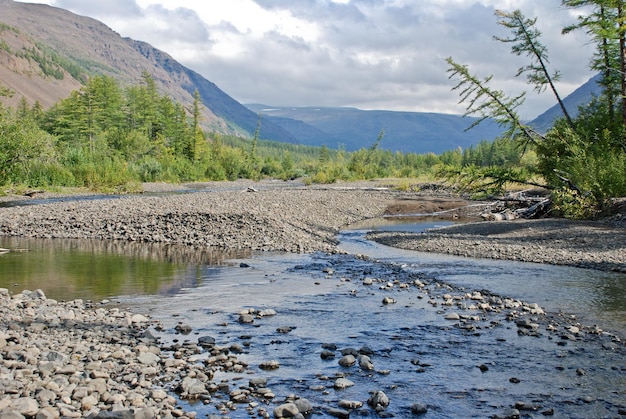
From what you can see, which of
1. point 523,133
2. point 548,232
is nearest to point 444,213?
point 523,133

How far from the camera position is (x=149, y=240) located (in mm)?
25250

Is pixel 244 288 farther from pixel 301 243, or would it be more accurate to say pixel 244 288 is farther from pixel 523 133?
pixel 523 133

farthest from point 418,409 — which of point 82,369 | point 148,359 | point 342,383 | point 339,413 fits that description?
point 82,369

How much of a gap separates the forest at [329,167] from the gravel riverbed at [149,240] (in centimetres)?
331

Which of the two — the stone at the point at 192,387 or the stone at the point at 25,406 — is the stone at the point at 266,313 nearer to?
the stone at the point at 192,387

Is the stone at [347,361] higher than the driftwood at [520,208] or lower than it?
lower

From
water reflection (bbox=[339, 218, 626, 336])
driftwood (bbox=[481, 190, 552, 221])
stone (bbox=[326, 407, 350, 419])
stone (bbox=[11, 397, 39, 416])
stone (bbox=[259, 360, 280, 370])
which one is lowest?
stone (bbox=[326, 407, 350, 419])

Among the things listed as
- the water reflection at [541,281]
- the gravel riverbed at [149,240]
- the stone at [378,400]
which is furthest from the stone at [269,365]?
the water reflection at [541,281]

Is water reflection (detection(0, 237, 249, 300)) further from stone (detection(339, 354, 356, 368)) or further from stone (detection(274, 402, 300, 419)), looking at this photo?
stone (detection(274, 402, 300, 419))

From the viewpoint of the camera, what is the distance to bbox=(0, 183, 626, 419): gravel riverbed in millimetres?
7266

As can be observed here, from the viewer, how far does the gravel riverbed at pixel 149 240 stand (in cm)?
727

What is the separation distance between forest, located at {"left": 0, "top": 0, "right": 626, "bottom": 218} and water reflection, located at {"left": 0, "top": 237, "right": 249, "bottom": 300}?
53.8 feet

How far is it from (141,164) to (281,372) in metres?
73.3

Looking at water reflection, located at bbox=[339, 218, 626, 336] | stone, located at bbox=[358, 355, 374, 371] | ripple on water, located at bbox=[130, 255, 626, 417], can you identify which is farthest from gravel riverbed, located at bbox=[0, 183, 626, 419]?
stone, located at bbox=[358, 355, 374, 371]
